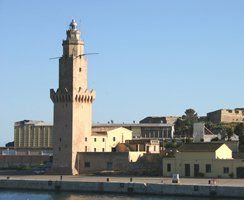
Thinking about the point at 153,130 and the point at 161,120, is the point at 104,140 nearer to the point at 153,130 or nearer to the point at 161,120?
the point at 153,130

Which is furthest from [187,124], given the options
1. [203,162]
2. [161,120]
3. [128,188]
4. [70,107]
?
[128,188]

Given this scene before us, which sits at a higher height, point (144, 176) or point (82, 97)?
point (82, 97)

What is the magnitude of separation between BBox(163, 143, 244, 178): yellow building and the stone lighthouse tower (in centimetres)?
1044

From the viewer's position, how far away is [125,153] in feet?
219

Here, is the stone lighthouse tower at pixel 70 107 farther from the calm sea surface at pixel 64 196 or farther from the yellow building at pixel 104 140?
the calm sea surface at pixel 64 196

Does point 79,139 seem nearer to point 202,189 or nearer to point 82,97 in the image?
point 82,97

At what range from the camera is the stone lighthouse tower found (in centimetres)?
6850

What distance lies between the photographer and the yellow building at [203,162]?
196 ft

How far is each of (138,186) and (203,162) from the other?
9.94 m

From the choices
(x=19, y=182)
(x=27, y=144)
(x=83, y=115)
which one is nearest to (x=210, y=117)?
(x=27, y=144)

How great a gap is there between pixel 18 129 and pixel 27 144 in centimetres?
483


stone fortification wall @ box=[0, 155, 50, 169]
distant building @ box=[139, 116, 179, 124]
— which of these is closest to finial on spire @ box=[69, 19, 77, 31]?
stone fortification wall @ box=[0, 155, 50, 169]

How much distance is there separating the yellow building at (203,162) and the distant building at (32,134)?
74.3 m

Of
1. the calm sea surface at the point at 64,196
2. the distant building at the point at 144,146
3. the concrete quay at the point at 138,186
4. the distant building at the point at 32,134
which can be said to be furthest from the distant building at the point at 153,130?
the calm sea surface at the point at 64,196
